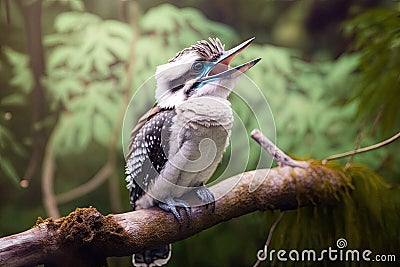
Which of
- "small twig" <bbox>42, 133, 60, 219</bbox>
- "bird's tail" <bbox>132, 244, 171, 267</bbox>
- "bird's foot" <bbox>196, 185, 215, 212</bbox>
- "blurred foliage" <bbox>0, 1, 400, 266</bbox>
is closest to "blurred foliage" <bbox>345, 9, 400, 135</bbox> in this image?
"blurred foliage" <bbox>0, 1, 400, 266</bbox>

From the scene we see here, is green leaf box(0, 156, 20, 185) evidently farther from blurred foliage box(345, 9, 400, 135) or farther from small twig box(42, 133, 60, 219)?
blurred foliage box(345, 9, 400, 135)

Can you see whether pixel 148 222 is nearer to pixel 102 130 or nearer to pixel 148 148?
pixel 148 148

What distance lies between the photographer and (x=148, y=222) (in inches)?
50.0

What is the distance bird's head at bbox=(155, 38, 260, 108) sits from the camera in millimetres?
1308

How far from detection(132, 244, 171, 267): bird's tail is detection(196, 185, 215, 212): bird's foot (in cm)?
18

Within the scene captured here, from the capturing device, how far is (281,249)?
4.98ft

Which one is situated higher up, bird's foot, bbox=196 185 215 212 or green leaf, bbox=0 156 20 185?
green leaf, bbox=0 156 20 185

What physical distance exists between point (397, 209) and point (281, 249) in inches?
16.1

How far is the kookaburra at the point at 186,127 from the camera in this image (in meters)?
1.30

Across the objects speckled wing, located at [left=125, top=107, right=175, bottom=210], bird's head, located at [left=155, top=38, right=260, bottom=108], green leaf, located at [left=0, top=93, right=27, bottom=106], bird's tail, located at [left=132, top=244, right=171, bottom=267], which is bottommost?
bird's tail, located at [left=132, top=244, right=171, bottom=267]

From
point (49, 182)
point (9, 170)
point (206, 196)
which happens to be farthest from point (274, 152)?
point (9, 170)

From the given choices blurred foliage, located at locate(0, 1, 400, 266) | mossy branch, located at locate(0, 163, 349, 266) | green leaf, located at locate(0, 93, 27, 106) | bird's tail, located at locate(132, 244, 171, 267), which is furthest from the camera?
green leaf, located at locate(0, 93, 27, 106)

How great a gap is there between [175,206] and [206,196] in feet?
0.33

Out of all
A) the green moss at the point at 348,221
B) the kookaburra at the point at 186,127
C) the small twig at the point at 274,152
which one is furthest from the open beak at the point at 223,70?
the green moss at the point at 348,221
